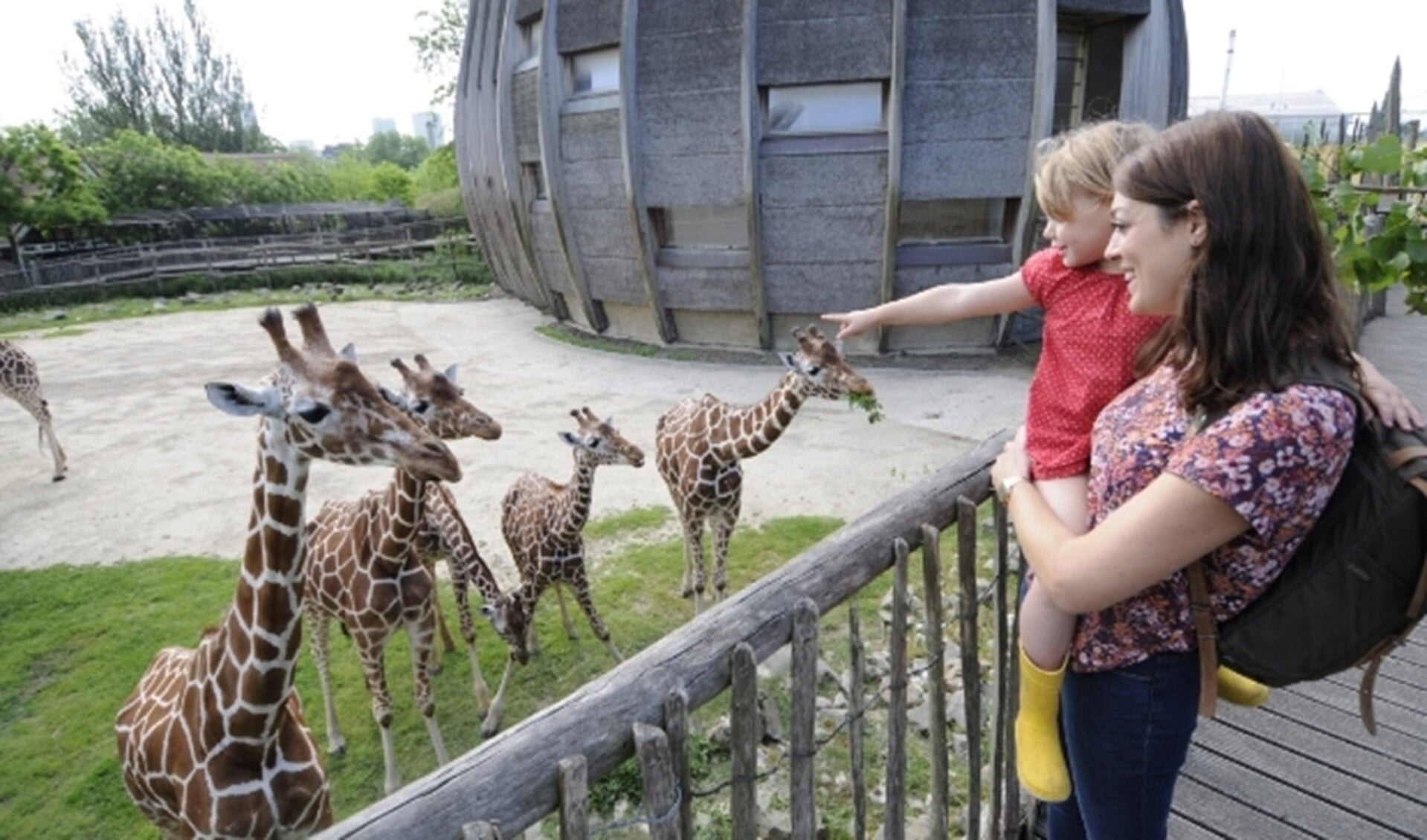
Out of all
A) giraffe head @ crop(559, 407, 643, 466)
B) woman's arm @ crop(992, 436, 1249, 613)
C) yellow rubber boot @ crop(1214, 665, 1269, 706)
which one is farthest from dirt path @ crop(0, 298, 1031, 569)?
woman's arm @ crop(992, 436, 1249, 613)

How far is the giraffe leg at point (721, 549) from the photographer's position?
529cm

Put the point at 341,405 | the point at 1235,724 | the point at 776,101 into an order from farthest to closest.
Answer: the point at 776,101 → the point at 1235,724 → the point at 341,405

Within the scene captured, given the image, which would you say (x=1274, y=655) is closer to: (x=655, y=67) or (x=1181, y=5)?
(x=655, y=67)

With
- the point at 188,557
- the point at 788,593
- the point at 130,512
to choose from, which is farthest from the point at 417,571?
the point at 130,512

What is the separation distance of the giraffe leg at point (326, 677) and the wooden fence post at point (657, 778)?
3.24m

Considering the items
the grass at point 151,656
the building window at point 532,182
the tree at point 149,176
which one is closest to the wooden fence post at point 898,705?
the grass at point 151,656

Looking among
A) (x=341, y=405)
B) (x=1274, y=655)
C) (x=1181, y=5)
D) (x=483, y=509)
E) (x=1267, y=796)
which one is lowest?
(x=483, y=509)

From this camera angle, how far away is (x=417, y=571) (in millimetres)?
3965

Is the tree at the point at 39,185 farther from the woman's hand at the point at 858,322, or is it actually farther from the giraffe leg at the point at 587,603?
the woman's hand at the point at 858,322

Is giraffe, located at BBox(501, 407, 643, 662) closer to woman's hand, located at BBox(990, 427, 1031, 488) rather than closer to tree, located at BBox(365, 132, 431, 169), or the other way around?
woman's hand, located at BBox(990, 427, 1031, 488)

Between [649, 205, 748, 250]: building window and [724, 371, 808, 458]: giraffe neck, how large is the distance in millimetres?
7301

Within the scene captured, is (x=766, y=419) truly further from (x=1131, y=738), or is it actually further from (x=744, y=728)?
(x=1131, y=738)

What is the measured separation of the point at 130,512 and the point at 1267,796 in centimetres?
896

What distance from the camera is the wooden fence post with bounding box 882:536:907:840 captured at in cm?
244
